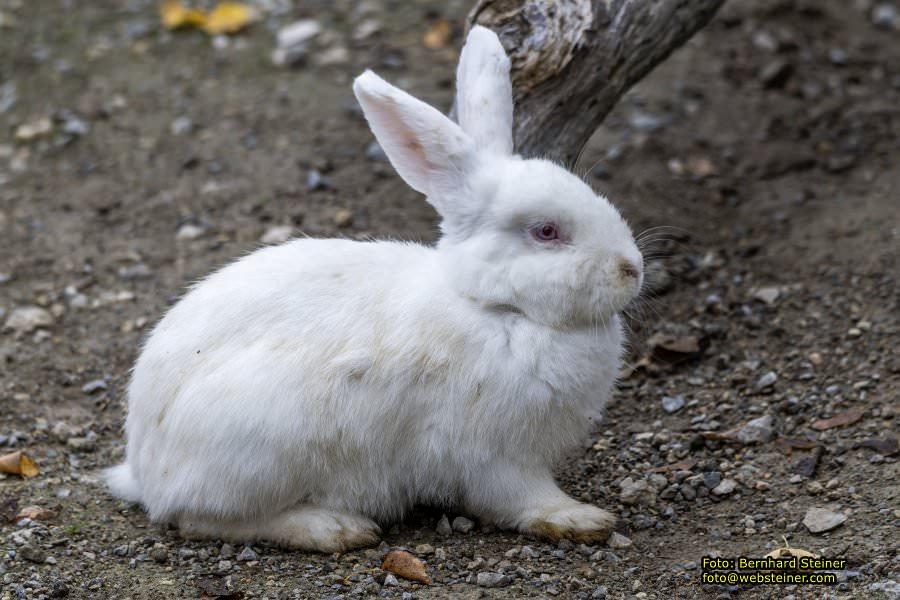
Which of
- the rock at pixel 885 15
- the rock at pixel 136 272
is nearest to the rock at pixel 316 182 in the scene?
the rock at pixel 136 272

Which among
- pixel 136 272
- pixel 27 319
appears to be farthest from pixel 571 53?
pixel 27 319

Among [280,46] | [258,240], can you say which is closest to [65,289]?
[258,240]

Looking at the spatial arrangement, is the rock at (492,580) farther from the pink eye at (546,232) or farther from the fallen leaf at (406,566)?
the pink eye at (546,232)

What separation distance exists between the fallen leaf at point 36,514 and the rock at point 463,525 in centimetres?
155

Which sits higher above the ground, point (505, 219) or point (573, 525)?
point (505, 219)

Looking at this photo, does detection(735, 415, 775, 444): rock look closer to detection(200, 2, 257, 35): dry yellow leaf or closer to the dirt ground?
the dirt ground

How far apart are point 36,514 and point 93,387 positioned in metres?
1.27

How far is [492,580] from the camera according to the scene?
416 cm

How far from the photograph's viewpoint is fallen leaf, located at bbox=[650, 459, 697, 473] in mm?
4977

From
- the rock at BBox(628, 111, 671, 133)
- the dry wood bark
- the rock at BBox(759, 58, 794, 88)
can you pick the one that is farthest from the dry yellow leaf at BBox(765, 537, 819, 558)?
the rock at BBox(759, 58, 794, 88)

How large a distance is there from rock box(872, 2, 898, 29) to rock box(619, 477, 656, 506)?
226 inches

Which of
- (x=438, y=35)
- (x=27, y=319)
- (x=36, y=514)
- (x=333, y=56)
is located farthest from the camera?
(x=438, y=35)

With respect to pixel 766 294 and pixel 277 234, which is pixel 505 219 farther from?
pixel 277 234

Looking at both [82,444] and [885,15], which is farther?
[885,15]
